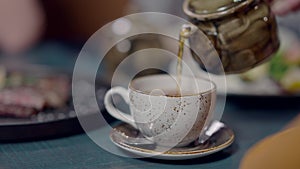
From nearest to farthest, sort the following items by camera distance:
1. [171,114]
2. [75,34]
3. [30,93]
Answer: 1. [171,114]
2. [30,93]
3. [75,34]

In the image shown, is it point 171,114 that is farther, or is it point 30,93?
point 30,93

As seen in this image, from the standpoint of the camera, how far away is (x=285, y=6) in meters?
1.16

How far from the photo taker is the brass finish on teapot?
2.92ft

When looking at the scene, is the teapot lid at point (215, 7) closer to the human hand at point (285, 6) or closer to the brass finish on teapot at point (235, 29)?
the brass finish on teapot at point (235, 29)

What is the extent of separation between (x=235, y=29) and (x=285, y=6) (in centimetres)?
32

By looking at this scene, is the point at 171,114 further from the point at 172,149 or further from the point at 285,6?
the point at 285,6

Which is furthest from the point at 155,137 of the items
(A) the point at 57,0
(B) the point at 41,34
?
(A) the point at 57,0

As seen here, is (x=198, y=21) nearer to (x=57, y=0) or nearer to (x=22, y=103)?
(x=22, y=103)

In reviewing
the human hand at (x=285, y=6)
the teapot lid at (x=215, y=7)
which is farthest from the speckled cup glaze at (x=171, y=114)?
the human hand at (x=285, y=6)

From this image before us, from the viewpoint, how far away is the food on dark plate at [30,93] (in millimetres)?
1000

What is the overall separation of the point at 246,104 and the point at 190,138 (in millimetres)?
371

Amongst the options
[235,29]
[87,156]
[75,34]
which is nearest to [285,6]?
[235,29]

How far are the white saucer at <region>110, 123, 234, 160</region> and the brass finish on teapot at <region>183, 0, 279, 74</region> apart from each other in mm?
127

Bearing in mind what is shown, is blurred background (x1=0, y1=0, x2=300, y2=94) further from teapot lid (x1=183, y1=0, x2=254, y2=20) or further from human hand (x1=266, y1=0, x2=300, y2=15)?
teapot lid (x1=183, y1=0, x2=254, y2=20)
